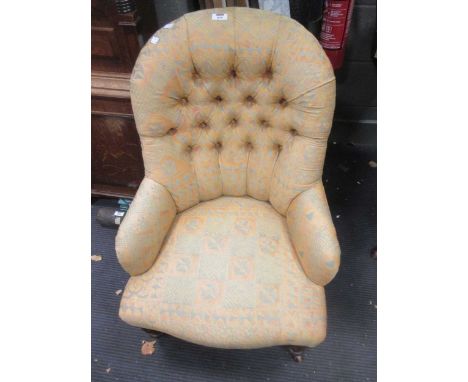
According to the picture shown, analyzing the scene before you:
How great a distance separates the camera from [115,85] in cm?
131

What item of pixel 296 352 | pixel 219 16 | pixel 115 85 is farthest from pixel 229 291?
pixel 115 85

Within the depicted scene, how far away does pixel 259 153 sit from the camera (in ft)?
3.83

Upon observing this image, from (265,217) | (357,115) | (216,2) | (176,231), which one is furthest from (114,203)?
(357,115)

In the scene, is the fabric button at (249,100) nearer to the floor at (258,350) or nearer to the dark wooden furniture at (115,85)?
the dark wooden furniture at (115,85)

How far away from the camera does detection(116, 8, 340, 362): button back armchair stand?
37.5 inches

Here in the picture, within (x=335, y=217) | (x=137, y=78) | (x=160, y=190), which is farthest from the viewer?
(x=335, y=217)

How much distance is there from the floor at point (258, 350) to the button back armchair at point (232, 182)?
0.38 m

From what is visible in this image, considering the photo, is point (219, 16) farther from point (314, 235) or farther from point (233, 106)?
point (314, 235)

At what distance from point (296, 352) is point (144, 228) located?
0.73 meters

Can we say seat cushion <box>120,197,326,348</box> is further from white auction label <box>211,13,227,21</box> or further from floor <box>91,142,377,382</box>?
white auction label <box>211,13,227,21</box>

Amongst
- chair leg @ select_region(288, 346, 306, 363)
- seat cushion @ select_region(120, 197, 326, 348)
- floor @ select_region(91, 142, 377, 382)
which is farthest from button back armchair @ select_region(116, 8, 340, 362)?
floor @ select_region(91, 142, 377, 382)

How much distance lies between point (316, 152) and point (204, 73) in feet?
1.43

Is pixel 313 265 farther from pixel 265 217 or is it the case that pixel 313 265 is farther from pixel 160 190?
pixel 160 190

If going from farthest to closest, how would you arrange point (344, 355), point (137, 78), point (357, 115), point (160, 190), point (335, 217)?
point (357, 115), point (335, 217), point (344, 355), point (160, 190), point (137, 78)
